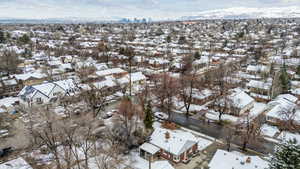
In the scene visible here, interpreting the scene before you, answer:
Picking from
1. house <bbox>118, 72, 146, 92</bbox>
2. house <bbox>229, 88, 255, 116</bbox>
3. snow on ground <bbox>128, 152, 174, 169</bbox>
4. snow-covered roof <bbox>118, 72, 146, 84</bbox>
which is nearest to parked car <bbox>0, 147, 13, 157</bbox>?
snow on ground <bbox>128, 152, 174, 169</bbox>

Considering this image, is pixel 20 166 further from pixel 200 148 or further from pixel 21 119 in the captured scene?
pixel 200 148

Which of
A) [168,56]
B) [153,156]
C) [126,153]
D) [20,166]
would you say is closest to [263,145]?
[153,156]

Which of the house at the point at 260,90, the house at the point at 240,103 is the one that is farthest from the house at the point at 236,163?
the house at the point at 260,90

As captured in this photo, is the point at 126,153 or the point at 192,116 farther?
the point at 192,116

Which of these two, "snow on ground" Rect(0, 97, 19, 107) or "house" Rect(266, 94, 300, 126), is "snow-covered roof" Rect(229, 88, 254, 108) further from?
"snow on ground" Rect(0, 97, 19, 107)

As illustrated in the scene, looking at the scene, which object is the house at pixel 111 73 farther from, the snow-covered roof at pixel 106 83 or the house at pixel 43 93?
the house at pixel 43 93

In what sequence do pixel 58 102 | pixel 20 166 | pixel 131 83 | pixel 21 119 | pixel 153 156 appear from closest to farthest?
pixel 20 166 → pixel 153 156 → pixel 21 119 → pixel 58 102 → pixel 131 83
